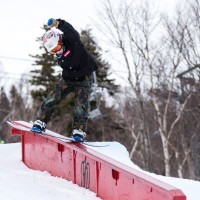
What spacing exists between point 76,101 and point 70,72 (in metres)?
0.45

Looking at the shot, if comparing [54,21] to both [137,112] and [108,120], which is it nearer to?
[137,112]

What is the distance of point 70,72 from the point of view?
5.68 meters

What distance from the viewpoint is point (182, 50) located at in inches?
708

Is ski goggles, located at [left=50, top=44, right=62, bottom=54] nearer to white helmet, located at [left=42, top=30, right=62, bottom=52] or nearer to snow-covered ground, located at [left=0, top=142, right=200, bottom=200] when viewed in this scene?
white helmet, located at [left=42, top=30, right=62, bottom=52]

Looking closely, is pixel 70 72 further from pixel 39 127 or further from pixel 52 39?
pixel 39 127

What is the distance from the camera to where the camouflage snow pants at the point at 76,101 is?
560cm

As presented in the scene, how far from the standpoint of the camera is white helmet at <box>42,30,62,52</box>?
5.37m

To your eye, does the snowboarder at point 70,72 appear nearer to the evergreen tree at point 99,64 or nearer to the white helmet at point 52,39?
the white helmet at point 52,39

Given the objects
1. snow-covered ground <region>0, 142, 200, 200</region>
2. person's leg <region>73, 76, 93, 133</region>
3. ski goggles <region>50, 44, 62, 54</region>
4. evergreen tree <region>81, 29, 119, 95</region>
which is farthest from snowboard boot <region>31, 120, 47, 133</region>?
evergreen tree <region>81, 29, 119, 95</region>

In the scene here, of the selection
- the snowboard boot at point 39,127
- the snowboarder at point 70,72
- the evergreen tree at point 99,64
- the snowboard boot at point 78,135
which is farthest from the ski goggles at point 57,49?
the evergreen tree at point 99,64

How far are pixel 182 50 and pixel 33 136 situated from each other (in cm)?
1330

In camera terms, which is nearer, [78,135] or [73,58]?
[78,135]

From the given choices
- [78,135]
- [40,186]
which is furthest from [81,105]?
[40,186]

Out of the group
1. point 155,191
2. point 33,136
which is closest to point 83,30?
point 33,136
